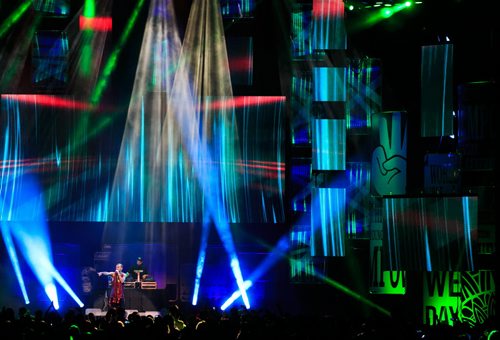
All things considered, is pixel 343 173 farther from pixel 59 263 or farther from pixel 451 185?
pixel 59 263

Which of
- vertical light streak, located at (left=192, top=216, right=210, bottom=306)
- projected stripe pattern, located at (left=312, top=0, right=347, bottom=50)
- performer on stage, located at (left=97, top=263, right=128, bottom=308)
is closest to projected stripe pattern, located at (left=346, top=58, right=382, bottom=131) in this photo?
projected stripe pattern, located at (left=312, top=0, right=347, bottom=50)

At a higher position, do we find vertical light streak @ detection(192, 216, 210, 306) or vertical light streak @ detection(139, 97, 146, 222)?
vertical light streak @ detection(139, 97, 146, 222)

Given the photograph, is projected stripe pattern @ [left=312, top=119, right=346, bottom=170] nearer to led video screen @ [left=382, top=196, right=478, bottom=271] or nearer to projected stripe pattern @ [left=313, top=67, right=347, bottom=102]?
projected stripe pattern @ [left=313, top=67, right=347, bottom=102]

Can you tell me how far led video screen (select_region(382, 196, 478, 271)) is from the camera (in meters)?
12.7

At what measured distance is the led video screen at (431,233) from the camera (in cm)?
1266

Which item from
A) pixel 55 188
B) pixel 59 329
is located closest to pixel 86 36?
pixel 55 188

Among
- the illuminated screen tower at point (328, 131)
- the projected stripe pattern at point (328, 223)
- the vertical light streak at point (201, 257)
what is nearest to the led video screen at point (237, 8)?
the illuminated screen tower at point (328, 131)

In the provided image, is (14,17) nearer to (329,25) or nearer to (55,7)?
(55,7)

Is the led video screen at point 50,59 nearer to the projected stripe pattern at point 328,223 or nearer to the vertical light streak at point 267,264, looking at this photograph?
the vertical light streak at point 267,264

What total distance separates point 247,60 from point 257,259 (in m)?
3.62

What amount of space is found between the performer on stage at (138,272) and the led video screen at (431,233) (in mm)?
4438

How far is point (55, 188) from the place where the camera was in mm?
15070

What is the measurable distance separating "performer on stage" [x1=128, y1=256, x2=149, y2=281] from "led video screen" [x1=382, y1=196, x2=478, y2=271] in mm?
4438

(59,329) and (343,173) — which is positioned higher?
(343,173)
